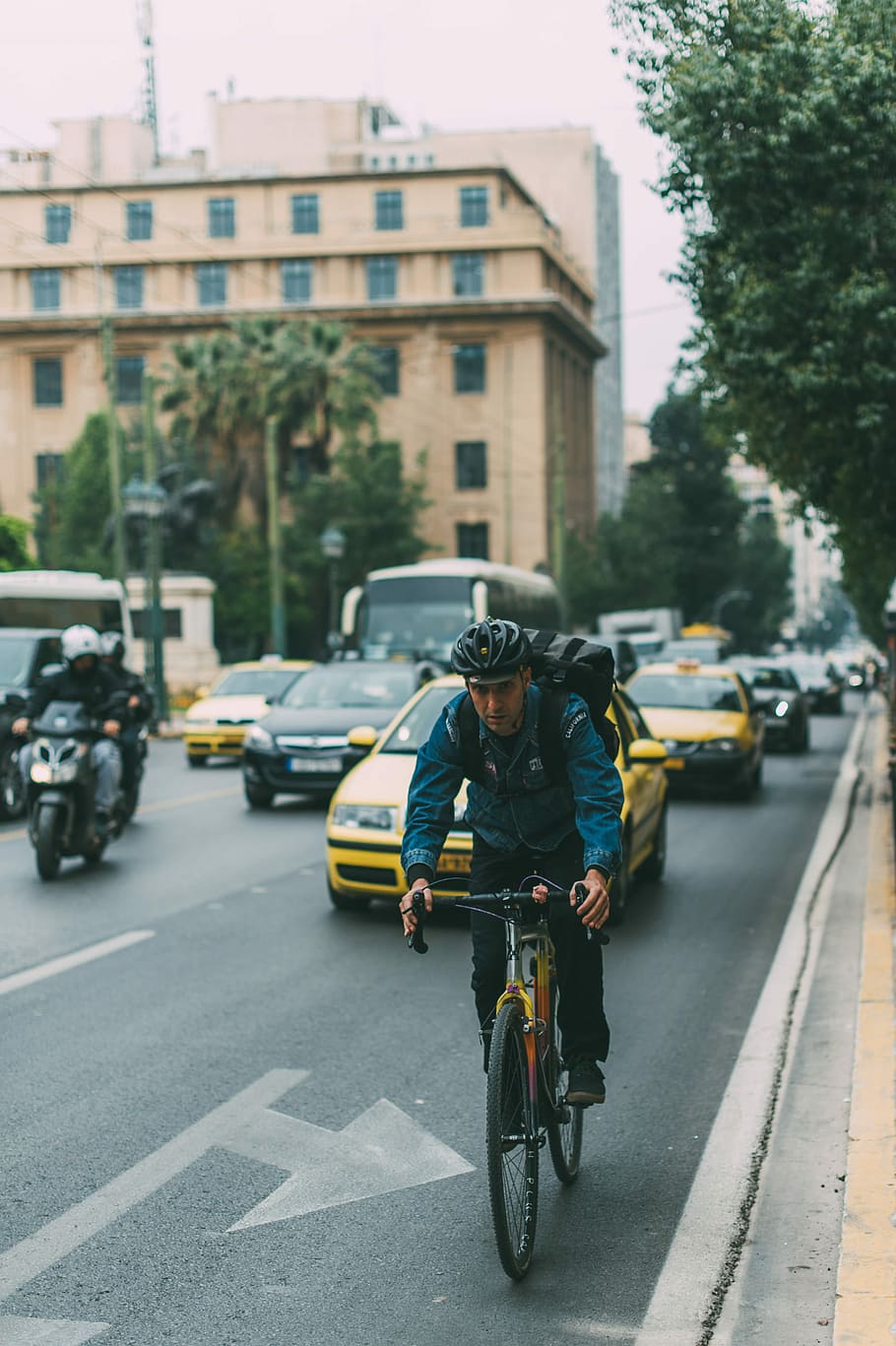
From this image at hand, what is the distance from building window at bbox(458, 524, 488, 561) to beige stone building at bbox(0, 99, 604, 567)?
8cm

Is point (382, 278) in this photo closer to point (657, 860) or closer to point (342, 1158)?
point (657, 860)

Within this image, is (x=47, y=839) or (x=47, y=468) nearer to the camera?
(x=47, y=839)

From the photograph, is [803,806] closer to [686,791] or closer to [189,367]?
[686,791]

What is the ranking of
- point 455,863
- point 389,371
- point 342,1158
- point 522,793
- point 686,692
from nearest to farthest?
point 522,793
point 342,1158
point 455,863
point 686,692
point 389,371

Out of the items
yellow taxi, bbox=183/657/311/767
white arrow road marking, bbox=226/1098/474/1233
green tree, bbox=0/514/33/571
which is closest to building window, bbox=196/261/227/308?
green tree, bbox=0/514/33/571

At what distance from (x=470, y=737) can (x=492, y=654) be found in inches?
15.6

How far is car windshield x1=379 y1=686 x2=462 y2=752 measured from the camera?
1130 centimetres

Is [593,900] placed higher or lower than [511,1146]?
higher

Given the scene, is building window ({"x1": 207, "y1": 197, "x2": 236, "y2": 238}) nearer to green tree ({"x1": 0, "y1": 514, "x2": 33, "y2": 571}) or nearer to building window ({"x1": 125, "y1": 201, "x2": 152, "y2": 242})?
building window ({"x1": 125, "y1": 201, "x2": 152, "y2": 242})

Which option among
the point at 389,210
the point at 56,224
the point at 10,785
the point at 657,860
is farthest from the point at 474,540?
the point at 657,860

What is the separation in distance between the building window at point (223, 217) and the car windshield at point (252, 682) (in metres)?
47.2

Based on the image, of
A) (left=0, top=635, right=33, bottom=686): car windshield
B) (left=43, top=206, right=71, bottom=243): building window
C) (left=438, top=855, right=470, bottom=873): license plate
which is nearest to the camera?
(left=438, top=855, right=470, bottom=873): license plate

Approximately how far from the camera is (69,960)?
9.02 m

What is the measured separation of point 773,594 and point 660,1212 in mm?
96001
